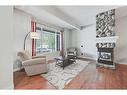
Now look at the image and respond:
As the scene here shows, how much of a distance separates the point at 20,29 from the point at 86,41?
467cm

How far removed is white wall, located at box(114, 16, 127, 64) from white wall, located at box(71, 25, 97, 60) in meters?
1.52

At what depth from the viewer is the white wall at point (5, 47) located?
4.49 ft

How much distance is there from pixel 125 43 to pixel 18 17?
515 cm

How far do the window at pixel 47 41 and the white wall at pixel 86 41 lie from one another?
4.52 ft

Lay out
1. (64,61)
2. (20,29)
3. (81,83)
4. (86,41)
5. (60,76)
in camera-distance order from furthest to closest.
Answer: (86,41) < (64,61) < (20,29) < (60,76) < (81,83)

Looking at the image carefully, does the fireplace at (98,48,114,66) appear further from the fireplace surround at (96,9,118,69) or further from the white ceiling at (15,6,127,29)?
the white ceiling at (15,6,127,29)

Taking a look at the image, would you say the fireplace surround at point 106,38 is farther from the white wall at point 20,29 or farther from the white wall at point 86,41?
the white wall at point 20,29

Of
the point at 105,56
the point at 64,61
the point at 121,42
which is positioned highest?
the point at 121,42

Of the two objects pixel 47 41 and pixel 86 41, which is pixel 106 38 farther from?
pixel 47 41

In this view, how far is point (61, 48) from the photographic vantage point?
7.82m

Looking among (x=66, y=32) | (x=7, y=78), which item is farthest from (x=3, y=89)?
(x=66, y=32)

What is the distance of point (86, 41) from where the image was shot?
761 cm

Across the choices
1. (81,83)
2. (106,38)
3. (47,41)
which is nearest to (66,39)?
(47,41)

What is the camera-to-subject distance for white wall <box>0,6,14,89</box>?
4.49 feet
